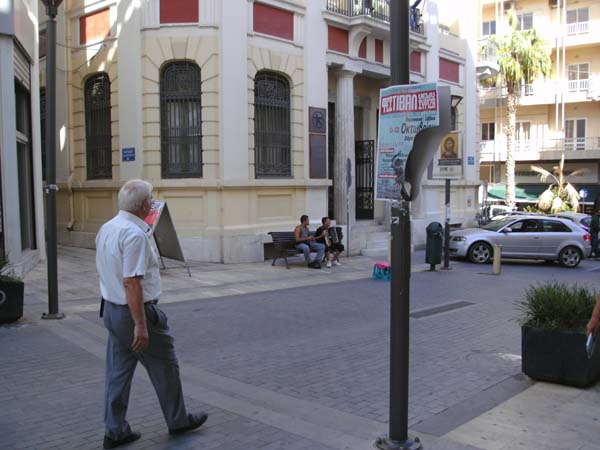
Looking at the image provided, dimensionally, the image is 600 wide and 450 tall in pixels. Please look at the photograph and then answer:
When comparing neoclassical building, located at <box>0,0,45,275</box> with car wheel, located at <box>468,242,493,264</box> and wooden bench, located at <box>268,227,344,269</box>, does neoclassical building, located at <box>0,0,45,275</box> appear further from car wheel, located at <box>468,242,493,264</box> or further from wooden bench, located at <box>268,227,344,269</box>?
car wheel, located at <box>468,242,493,264</box>

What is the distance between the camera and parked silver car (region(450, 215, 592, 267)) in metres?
17.2

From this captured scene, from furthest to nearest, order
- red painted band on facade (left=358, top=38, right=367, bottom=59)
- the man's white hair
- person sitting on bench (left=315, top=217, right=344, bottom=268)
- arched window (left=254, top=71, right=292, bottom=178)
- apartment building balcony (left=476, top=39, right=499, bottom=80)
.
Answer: apartment building balcony (left=476, top=39, right=499, bottom=80), red painted band on facade (left=358, top=38, right=367, bottom=59), arched window (left=254, top=71, right=292, bottom=178), person sitting on bench (left=315, top=217, right=344, bottom=268), the man's white hair

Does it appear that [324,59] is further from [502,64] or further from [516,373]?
[502,64]

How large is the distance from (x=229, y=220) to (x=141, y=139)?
310 cm

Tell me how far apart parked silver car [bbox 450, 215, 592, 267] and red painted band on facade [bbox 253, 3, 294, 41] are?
7.83 metres

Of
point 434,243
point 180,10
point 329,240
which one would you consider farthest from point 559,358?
point 180,10

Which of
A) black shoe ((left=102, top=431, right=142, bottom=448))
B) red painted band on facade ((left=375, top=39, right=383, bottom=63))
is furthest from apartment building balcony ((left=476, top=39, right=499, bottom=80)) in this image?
black shoe ((left=102, top=431, right=142, bottom=448))

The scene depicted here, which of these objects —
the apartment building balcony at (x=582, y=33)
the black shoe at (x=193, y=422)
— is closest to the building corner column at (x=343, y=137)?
the black shoe at (x=193, y=422)

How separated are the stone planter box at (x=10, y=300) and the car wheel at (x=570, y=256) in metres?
14.6

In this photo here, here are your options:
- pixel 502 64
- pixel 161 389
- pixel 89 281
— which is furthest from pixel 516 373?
pixel 502 64

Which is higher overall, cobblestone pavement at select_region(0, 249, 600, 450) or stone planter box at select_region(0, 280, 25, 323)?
stone planter box at select_region(0, 280, 25, 323)

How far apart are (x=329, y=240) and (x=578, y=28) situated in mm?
32586

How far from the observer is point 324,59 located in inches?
686

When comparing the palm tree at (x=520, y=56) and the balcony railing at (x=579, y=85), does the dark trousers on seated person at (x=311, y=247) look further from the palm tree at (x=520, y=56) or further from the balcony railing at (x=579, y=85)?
the balcony railing at (x=579, y=85)
